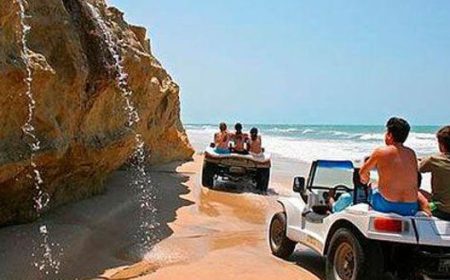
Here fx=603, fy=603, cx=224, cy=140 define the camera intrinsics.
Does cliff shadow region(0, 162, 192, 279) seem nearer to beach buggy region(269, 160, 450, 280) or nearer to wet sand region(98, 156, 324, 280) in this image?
wet sand region(98, 156, 324, 280)

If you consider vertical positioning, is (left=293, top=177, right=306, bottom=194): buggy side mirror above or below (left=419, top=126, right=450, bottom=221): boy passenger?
below

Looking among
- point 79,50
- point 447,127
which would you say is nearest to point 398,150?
point 447,127

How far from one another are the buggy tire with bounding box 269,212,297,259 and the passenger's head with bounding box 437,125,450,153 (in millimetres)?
2602

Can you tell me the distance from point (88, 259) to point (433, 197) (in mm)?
4357

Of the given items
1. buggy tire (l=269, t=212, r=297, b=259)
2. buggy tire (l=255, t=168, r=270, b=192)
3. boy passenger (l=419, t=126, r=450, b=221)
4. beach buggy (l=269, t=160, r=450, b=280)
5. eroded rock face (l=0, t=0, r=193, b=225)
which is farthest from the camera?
buggy tire (l=255, t=168, r=270, b=192)

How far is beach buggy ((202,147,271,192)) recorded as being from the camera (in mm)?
15266

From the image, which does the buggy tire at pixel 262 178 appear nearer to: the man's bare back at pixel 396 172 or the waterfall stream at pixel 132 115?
the waterfall stream at pixel 132 115

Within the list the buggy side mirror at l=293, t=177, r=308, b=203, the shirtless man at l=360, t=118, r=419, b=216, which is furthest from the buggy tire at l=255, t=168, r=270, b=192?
the shirtless man at l=360, t=118, r=419, b=216

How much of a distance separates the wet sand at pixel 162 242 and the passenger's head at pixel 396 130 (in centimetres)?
215

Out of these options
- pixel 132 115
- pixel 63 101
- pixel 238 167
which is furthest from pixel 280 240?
pixel 238 167

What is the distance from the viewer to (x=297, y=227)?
7805mm

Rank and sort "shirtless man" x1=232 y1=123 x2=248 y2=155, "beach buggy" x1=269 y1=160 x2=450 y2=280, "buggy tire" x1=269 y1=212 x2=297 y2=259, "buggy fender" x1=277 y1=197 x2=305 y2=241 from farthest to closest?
1. "shirtless man" x1=232 y1=123 x2=248 y2=155
2. "buggy tire" x1=269 y1=212 x2=297 y2=259
3. "buggy fender" x1=277 y1=197 x2=305 y2=241
4. "beach buggy" x1=269 y1=160 x2=450 y2=280

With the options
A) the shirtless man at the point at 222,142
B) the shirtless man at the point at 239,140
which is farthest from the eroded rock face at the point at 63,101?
the shirtless man at the point at 239,140

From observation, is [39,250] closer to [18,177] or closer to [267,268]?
[18,177]
